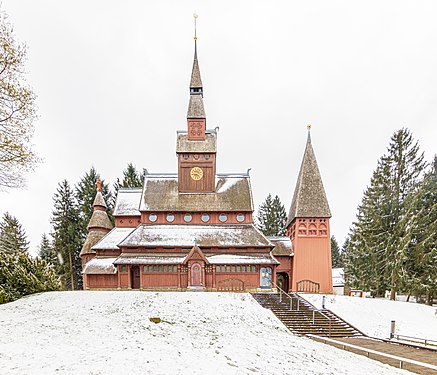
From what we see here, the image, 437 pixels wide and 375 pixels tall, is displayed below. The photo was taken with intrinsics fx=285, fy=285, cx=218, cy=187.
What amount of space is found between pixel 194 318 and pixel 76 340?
19.0 feet

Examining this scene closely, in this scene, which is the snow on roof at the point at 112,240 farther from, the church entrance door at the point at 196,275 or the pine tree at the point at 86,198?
the pine tree at the point at 86,198

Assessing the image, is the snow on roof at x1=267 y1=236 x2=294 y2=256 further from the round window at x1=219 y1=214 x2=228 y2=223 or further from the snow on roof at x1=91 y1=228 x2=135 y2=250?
the snow on roof at x1=91 y1=228 x2=135 y2=250

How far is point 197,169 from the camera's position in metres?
29.1

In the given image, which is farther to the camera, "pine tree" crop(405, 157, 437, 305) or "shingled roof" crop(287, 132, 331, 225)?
"shingled roof" crop(287, 132, 331, 225)

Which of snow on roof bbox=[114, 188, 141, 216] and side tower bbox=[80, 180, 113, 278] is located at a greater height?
snow on roof bbox=[114, 188, 141, 216]

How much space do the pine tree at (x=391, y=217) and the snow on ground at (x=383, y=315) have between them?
4723mm

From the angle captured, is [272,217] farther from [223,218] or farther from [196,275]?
[196,275]

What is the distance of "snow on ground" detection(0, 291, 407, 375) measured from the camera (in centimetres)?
643

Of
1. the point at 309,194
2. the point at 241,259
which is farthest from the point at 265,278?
the point at 309,194

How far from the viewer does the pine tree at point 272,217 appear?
52219mm

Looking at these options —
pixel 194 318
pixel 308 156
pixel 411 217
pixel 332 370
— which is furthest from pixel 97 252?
pixel 411 217

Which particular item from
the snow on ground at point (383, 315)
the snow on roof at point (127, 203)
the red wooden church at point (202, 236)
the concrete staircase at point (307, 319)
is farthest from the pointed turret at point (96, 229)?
the snow on ground at point (383, 315)

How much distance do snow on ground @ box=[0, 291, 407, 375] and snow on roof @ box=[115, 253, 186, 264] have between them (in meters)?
8.10

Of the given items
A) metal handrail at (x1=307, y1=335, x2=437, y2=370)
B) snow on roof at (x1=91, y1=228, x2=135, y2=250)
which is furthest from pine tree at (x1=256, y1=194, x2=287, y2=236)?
metal handrail at (x1=307, y1=335, x2=437, y2=370)
